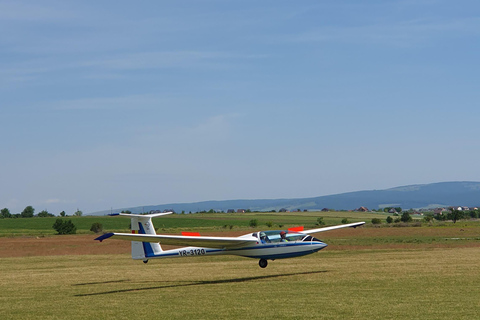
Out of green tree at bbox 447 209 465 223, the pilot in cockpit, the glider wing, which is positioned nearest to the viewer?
the glider wing

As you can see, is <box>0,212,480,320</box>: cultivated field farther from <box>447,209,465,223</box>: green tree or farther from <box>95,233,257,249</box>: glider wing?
<box>447,209,465,223</box>: green tree

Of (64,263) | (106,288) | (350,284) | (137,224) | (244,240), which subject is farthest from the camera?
(64,263)

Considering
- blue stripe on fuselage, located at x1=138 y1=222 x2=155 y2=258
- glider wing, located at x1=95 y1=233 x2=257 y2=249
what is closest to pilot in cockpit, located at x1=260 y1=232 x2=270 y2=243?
glider wing, located at x1=95 y1=233 x2=257 y2=249

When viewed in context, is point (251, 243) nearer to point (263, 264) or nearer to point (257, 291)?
point (263, 264)

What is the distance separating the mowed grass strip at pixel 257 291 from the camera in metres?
15.9

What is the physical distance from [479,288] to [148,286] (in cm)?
1232

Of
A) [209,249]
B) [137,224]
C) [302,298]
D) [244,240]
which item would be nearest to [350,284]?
[302,298]

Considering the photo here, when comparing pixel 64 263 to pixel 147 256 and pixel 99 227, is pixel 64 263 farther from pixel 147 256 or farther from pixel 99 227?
pixel 99 227

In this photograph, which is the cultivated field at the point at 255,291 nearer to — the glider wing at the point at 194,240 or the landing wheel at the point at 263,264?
the landing wheel at the point at 263,264

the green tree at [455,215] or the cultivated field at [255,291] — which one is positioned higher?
the cultivated field at [255,291]

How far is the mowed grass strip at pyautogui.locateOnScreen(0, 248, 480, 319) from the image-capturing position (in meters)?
15.9

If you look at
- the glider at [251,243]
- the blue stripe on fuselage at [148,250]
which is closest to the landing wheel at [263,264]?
the glider at [251,243]

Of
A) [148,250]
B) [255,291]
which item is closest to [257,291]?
[255,291]

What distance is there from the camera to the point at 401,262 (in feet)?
96.1
